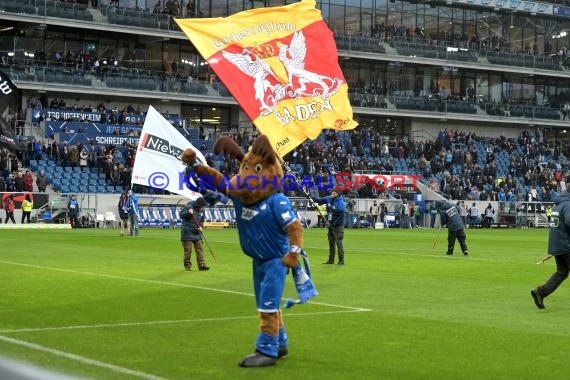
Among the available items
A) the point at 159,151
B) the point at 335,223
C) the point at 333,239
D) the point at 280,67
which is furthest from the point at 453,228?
the point at 280,67

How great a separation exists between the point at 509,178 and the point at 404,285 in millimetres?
54269

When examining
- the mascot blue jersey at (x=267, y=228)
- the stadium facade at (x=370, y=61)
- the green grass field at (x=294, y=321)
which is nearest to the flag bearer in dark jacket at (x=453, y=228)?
the green grass field at (x=294, y=321)

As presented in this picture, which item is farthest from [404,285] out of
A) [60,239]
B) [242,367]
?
[60,239]

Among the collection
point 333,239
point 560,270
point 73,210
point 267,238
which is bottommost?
point 73,210

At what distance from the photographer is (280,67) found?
2262 cm

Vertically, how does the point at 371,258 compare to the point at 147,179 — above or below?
below

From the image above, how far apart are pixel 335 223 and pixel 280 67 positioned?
16.3ft

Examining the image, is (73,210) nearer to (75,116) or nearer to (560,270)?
(75,116)

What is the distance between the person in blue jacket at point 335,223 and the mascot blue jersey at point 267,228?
47.9ft

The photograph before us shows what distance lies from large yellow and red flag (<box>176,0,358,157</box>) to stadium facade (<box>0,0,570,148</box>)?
35914mm

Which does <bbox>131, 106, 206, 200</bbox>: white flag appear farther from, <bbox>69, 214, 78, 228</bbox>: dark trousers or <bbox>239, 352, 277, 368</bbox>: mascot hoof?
<bbox>69, 214, 78, 228</bbox>: dark trousers

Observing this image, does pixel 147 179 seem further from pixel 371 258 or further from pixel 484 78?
pixel 484 78

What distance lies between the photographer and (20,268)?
70.8 ft

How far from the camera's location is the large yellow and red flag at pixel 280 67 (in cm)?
2153
